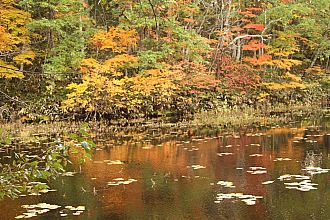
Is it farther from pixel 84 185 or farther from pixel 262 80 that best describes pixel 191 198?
pixel 262 80

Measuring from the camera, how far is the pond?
261 inches

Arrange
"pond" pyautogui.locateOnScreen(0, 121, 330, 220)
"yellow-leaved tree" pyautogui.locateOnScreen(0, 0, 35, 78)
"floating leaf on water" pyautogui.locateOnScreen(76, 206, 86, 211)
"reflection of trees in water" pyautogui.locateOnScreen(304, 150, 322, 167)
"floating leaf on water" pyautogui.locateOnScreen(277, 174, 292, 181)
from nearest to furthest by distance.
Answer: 1. "pond" pyautogui.locateOnScreen(0, 121, 330, 220)
2. "floating leaf on water" pyautogui.locateOnScreen(76, 206, 86, 211)
3. "floating leaf on water" pyautogui.locateOnScreen(277, 174, 292, 181)
4. "reflection of trees in water" pyautogui.locateOnScreen(304, 150, 322, 167)
5. "yellow-leaved tree" pyautogui.locateOnScreen(0, 0, 35, 78)

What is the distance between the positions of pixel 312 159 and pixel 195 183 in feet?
10.9

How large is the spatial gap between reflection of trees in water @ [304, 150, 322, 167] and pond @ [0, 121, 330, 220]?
0.02 metres

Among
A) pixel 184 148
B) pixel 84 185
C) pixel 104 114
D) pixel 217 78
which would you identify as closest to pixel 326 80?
pixel 217 78

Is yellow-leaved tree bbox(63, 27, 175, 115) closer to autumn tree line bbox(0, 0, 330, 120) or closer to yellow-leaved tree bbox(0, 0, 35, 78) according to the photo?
autumn tree line bbox(0, 0, 330, 120)

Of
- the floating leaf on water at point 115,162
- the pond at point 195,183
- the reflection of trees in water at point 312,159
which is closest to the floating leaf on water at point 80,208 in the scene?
the pond at point 195,183

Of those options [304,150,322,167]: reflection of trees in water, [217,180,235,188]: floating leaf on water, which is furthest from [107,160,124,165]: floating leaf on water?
[304,150,322,167]: reflection of trees in water

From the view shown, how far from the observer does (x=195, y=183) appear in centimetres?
834

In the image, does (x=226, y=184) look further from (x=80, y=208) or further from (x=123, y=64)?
(x=123, y=64)

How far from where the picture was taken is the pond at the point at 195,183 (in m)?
Answer: 6.63

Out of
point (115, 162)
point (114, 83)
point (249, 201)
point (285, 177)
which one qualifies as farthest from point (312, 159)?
point (114, 83)

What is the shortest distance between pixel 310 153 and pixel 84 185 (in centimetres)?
552

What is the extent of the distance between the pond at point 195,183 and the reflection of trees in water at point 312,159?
0.07ft
